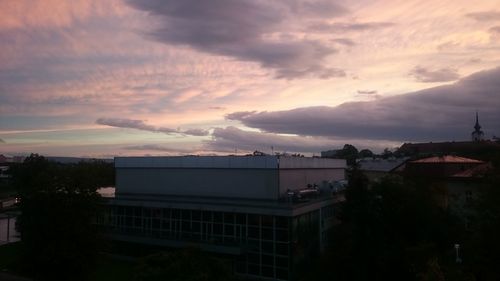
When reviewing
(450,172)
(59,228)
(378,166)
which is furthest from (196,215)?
(378,166)

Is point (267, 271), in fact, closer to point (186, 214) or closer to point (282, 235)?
point (282, 235)

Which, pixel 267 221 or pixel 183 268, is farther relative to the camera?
pixel 267 221

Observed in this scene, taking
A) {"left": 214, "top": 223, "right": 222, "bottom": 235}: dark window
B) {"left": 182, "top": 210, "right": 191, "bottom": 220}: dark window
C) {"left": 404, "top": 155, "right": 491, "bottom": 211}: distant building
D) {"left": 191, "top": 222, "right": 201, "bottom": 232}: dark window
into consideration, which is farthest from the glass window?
{"left": 404, "top": 155, "right": 491, "bottom": 211}: distant building

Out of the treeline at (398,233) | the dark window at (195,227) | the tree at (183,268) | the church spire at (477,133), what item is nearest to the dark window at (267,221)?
the treeline at (398,233)

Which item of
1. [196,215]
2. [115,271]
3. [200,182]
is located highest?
[200,182]

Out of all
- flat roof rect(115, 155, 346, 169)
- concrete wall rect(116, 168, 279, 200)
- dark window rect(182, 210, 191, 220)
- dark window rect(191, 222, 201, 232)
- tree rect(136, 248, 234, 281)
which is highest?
flat roof rect(115, 155, 346, 169)

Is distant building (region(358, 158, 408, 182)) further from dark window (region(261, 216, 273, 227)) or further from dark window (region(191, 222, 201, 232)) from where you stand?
dark window (region(261, 216, 273, 227))

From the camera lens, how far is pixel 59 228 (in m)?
22.9

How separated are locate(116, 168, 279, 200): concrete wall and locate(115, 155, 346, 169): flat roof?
1.32ft

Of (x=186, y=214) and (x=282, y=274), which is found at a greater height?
(x=186, y=214)

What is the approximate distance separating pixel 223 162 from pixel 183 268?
22379mm

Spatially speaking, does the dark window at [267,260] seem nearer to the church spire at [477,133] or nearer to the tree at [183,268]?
the tree at [183,268]

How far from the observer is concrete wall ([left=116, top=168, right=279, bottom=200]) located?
3822 centimetres

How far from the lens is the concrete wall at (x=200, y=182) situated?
38219mm
